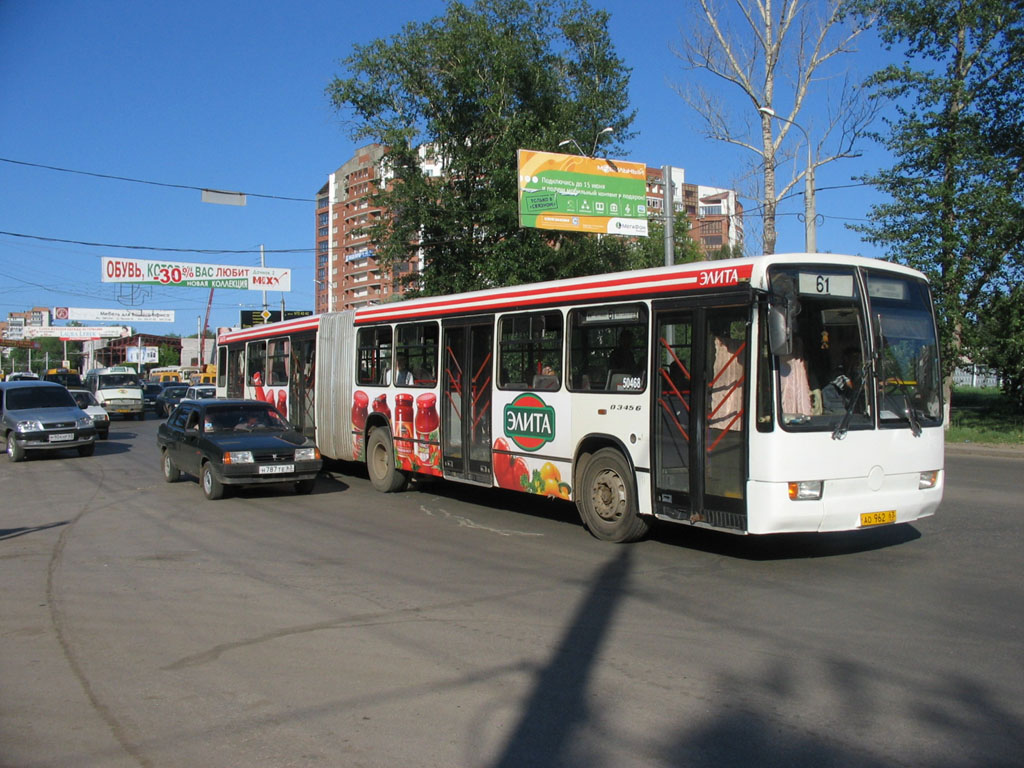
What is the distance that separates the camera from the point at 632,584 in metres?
7.99

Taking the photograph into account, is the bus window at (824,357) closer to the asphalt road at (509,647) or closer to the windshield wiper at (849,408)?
the windshield wiper at (849,408)

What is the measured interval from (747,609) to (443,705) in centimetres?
309

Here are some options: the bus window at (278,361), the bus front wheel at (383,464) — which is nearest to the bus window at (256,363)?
the bus window at (278,361)

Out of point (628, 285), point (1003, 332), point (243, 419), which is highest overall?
point (1003, 332)

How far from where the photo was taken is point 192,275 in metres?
44.7

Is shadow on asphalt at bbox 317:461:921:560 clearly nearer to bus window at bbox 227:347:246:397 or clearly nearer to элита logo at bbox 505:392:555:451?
элита logo at bbox 505:392:555:451

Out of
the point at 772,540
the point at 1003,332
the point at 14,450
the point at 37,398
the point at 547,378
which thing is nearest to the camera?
the point at 772,540

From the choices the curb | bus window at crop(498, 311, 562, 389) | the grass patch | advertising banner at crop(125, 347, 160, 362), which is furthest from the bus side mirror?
advertising banner at crop(125, 347, 160, 362)

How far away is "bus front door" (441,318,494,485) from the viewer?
12.1 metres

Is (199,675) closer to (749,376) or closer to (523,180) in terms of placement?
(749,376)

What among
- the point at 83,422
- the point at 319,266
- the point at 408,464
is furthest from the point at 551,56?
the point at 319,266

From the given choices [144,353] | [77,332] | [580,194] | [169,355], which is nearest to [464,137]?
[580,194]

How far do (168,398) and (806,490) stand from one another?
4051cm

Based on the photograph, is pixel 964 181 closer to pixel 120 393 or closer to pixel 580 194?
pixel 580 194
